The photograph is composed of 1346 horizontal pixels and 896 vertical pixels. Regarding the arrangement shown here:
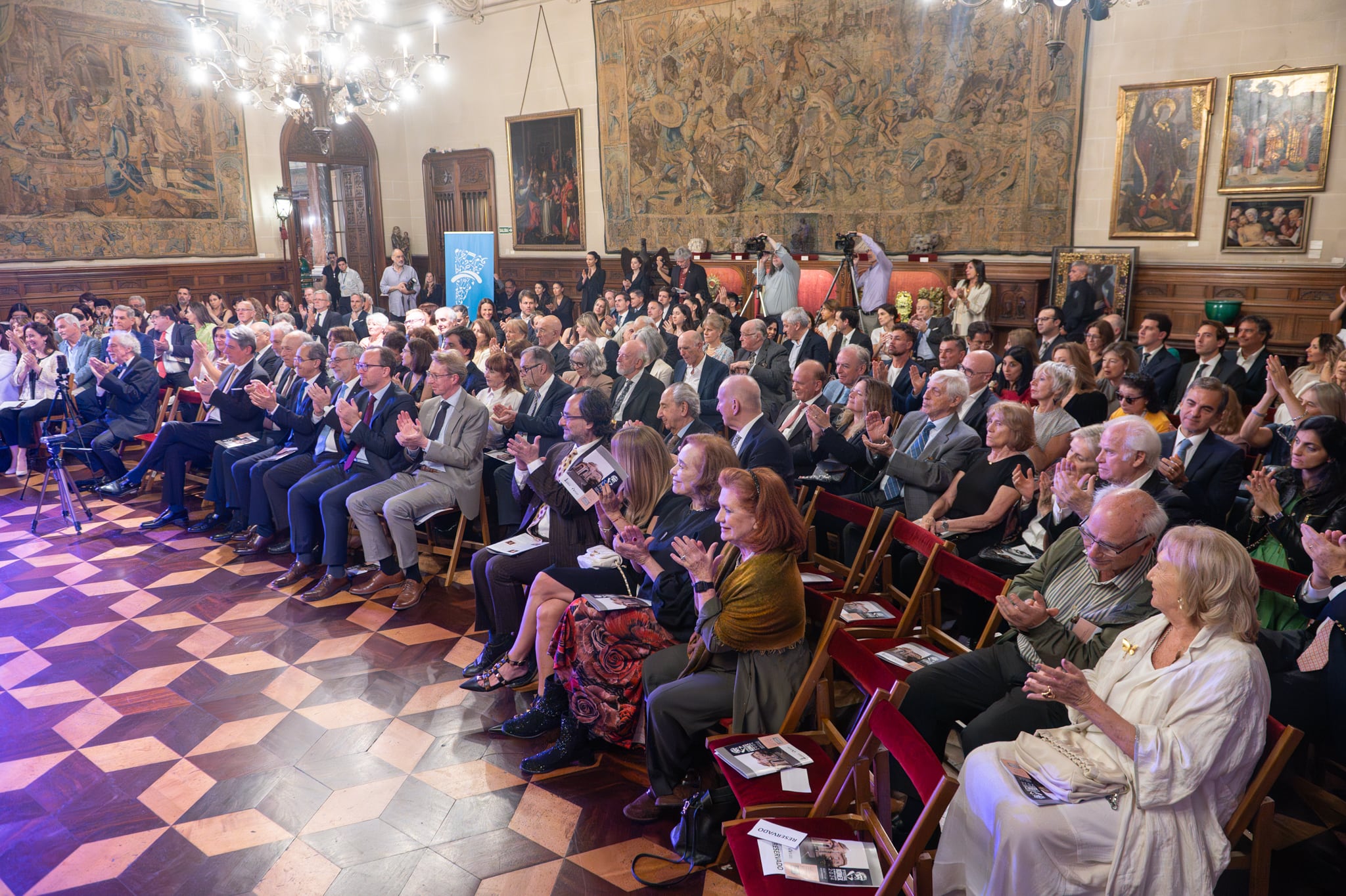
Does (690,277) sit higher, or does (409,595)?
(690,277)

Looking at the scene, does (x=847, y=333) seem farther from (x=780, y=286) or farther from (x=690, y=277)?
(x=690, y=277)

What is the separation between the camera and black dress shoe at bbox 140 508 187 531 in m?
7.08

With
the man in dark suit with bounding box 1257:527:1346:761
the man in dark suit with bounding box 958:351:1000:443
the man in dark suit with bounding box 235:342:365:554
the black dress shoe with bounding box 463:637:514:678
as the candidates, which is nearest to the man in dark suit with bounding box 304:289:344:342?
the man in dark suit with bounding box 235:342:365:554

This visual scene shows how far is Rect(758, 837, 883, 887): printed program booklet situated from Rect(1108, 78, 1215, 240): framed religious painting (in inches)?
407

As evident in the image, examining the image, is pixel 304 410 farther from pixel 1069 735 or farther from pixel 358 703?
pixel 1069 735

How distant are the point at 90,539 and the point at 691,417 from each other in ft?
16.6

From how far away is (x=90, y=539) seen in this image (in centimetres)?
684

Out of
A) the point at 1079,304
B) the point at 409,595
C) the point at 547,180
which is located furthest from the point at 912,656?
the point at 547,180

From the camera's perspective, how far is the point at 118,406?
320 inches

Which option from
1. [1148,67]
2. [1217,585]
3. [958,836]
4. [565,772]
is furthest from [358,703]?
[1148,67]

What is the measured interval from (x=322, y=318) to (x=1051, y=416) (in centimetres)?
958

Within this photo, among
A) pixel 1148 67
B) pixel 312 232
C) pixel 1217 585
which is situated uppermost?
pixel 1148 67

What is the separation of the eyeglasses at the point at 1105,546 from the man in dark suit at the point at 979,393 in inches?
94.3

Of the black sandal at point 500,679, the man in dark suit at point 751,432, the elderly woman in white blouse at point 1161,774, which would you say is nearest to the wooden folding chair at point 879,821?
the elderly woman in white blouse at point 1161,774
